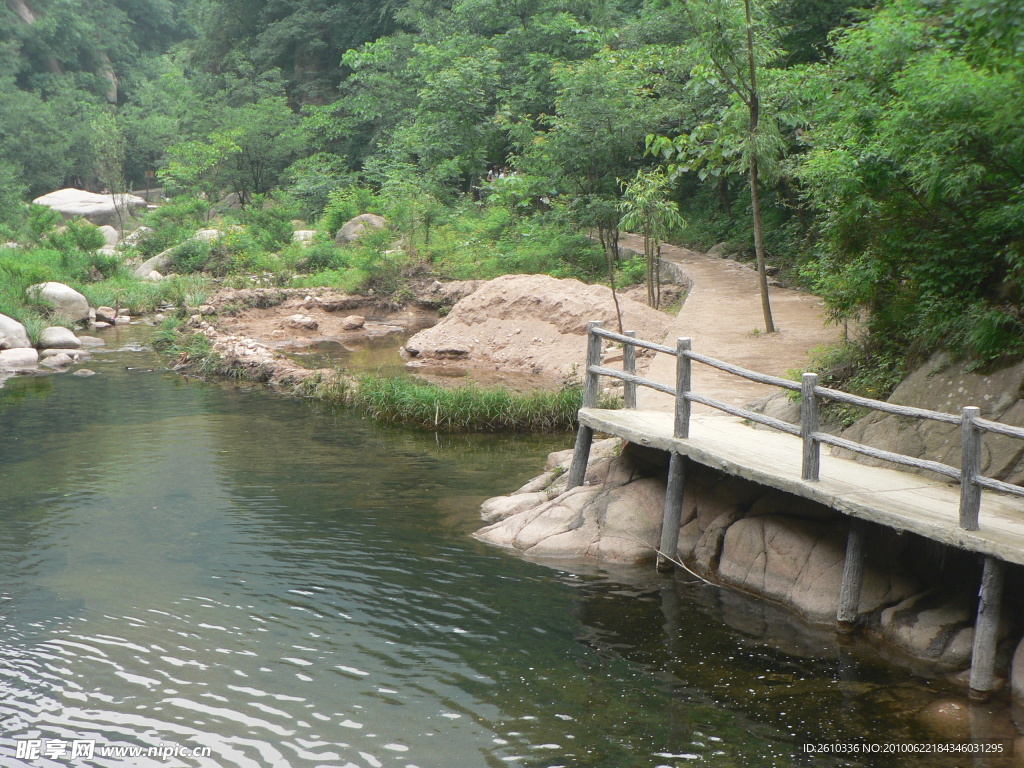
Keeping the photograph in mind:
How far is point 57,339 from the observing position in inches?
865

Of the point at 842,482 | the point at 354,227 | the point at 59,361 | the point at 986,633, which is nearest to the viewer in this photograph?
the point at 986,633

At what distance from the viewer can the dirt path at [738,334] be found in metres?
12.9

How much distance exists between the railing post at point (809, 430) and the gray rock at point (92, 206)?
42802 millimetres

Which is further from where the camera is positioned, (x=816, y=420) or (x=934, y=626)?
(x=816, y=420)

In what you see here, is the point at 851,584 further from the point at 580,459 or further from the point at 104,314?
the point at 104,314

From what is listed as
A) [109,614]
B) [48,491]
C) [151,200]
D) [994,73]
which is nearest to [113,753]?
[109,614]

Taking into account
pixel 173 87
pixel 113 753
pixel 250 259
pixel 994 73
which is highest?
pixel 173 87

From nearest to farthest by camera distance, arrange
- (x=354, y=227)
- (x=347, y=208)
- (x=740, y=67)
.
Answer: (x=740, y=67)
(x=354, y=227)
(x=347, y=208)

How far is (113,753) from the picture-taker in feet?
19.4

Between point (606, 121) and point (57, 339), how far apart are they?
1438 cm

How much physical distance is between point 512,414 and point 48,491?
651cm

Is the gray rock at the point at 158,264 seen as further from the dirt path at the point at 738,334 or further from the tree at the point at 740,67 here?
the tree at the point at 740,67

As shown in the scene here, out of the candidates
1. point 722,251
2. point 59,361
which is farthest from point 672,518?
point 722,251

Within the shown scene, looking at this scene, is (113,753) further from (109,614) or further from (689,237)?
(689,237)
